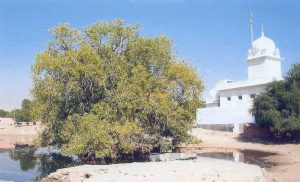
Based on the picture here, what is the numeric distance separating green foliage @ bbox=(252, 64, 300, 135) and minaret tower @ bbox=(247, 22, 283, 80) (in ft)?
51.3

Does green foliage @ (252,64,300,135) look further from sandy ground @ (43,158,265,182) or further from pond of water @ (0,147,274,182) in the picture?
sandy ground @ (43,158,265,182)

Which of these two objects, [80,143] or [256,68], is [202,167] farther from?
[256,68]

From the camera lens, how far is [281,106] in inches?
1769

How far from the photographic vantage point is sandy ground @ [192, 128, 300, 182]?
24975mm

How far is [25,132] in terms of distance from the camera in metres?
76.3

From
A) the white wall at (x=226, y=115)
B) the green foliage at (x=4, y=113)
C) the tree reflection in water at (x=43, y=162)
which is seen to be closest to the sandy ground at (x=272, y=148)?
the white wall at (x=226, y=115)

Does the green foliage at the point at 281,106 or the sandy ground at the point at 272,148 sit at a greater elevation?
the green foliage at the point at 281,106

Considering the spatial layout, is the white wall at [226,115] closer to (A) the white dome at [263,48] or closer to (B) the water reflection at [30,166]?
(A) the white dome at [263,48]

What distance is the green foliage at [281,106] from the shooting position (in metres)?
43.1

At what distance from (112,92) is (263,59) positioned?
39.5 meters

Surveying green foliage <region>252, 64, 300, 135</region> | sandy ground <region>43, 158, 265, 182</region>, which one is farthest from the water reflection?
green foliage <region>252, 64, 300, 135</region>

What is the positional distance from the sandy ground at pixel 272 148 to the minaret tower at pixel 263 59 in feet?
46.7

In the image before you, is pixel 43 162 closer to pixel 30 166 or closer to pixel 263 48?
pixel 30 166

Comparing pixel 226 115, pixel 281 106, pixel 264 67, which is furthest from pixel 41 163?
pixel 264 67
